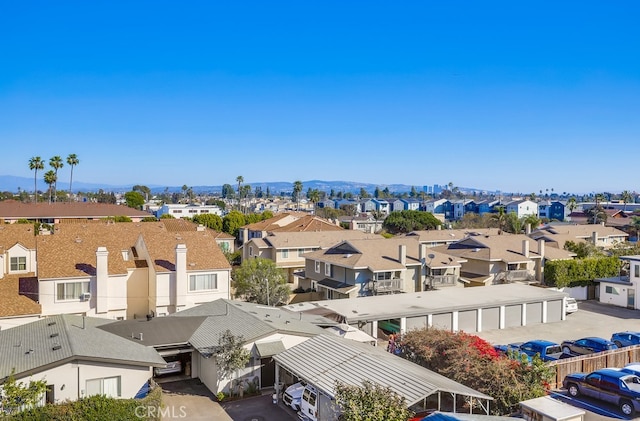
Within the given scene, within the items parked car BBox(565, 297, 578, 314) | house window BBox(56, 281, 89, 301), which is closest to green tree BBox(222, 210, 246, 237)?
house window BBox(56, 281, 89, 301)

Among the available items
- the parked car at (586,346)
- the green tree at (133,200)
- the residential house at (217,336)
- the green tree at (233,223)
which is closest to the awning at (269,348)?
the residential house at (217,336)

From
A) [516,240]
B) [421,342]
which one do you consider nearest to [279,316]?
[421,342]

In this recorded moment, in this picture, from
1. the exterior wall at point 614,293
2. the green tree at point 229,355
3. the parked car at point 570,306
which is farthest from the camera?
the exterior wall at point 614,293

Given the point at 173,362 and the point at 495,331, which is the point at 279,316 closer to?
the point at 173,362

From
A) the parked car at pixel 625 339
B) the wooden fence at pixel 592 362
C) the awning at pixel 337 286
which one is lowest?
the parked car at pixel 625 339

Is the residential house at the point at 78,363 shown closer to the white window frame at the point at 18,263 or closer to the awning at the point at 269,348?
the awning at the point at 269,348

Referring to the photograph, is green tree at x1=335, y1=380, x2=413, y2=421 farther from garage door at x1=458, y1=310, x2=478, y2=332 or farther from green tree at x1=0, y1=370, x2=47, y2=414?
garage door at x1=458, y1=310, x2=478, y2=332
